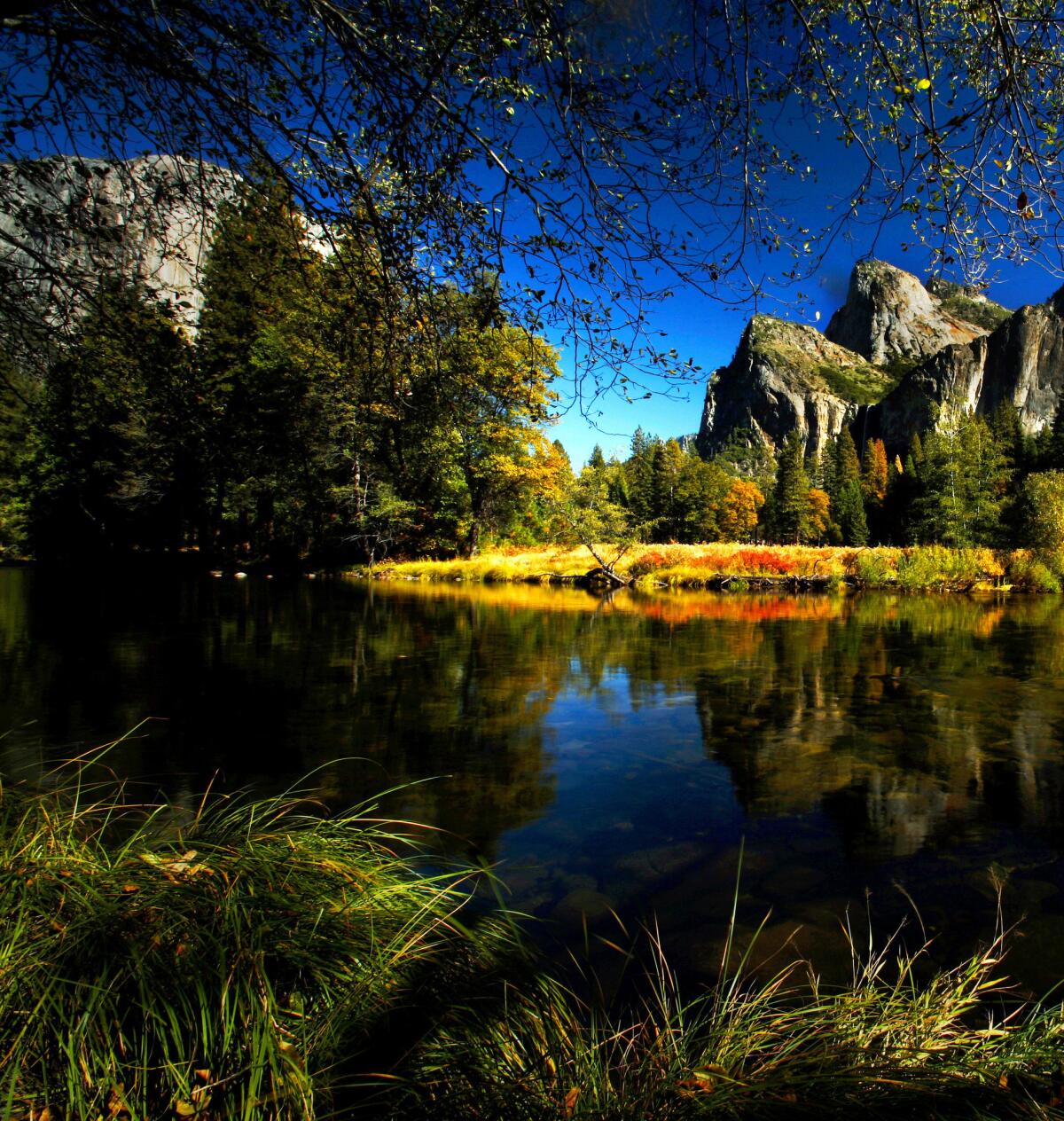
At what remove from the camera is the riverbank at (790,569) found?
24.5 m

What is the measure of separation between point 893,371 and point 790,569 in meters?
152

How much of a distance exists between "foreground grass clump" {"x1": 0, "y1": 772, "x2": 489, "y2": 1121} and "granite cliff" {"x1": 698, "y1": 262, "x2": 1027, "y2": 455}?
11057cm

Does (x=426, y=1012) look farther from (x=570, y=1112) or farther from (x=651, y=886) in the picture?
(x=651, y=886)

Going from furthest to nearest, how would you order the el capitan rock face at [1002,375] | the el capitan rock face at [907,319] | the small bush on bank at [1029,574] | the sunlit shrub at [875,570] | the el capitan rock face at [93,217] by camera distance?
1. the el capitan rock face at [907,319]
2. the el capitan rock face at [1002,375]
3. the sunlit shrub at [875,570]
4. the small bush on bank at [1029,574]
5. the el capitan rock face at [93,217]

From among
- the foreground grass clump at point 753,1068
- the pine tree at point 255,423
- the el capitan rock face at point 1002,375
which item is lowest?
the foreground grass clump at point 753,1068

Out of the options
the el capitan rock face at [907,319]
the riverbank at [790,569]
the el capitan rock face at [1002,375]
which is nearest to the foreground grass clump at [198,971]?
the riverbank at [790,569]

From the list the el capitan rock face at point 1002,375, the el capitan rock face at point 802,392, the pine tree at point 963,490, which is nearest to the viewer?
the pine tree at point 963,490

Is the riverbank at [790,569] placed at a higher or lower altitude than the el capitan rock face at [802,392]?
lower

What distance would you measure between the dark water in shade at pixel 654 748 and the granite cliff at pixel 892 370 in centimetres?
10271

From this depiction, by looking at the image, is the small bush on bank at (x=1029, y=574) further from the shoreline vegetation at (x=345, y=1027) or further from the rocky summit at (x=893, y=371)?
the rocky summit at (x=893, y=371)

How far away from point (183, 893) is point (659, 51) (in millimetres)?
3921

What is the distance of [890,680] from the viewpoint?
A: 9.09 meters

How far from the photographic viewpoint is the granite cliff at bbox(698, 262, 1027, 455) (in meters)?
96.6

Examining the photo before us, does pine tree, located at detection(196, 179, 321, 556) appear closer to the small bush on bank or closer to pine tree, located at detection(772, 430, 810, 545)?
the small bush on bank
